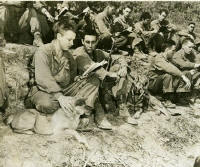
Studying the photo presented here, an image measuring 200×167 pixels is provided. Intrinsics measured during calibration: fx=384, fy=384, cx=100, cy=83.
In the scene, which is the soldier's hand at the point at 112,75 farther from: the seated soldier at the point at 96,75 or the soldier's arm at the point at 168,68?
the soldier's arm at the point at 168,68

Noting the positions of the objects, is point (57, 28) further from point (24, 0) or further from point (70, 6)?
point (70, 6)

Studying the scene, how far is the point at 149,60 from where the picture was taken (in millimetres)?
6059

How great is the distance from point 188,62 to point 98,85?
6.32 feet

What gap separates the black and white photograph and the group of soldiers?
0.01 m

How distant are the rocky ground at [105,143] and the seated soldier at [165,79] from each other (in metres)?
A: 0.38

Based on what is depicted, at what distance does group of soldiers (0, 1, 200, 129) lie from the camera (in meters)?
4.49

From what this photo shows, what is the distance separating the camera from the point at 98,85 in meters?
4.68

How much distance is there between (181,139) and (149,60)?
5.10ft

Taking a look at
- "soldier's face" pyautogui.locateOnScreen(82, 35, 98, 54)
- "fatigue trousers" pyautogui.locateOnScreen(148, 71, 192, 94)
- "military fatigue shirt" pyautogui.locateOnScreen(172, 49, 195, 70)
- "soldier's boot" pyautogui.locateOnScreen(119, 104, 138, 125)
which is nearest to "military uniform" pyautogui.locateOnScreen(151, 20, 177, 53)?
"military fatigue shirt" pyautogui.locateOnScreen(172, 49, 195, 70)

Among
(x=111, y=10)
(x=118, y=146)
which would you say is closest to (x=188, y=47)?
(x=111, y=10)

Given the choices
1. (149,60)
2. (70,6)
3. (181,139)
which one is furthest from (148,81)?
(70,6)

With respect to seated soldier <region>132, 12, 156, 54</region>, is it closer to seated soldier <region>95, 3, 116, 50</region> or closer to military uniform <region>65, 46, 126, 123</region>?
seated soldier <region>95, 3, 116, 50</region>

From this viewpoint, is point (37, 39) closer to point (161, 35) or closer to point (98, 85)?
point (98, 85)

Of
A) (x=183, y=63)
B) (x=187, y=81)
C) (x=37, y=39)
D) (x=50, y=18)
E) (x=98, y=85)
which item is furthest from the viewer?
(x=183, y=63)
